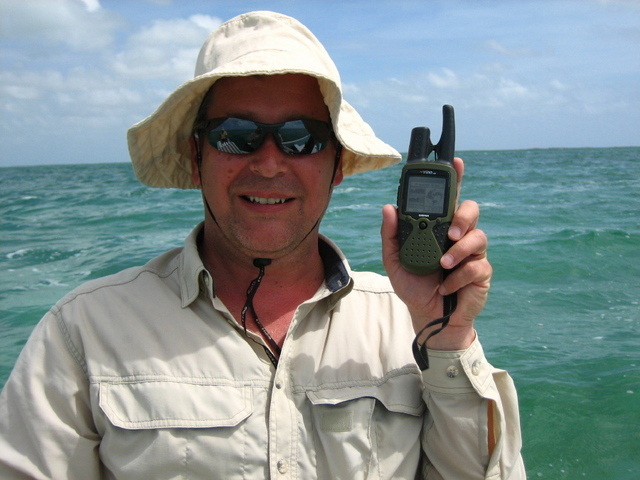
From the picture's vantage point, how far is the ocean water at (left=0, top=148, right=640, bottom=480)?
184 inches

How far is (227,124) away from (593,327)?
5.28m

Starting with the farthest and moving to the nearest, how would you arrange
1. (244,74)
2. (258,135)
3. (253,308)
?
(253,308) < (258,135) < (244,74)

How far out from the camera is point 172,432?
6.84ft

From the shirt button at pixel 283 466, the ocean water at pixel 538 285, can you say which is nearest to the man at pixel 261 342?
the shirt button at pixel 283 466

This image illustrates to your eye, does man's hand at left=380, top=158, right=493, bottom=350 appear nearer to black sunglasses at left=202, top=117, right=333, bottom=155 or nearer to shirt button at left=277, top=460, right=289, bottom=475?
black sunglasses at left=202, top=117, right=333, bottom=155

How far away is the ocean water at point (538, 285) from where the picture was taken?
467 cm

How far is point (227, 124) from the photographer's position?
2.40 meters

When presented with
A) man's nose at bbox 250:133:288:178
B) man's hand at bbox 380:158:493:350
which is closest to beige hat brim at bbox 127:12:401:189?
man's nose at bbox 250:133:288:178

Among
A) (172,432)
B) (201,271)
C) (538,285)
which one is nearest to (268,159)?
(201,271)

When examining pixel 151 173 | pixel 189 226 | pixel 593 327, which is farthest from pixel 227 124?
pixel 189 226

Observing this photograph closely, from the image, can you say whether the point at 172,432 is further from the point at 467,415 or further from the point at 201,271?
the point at 467,415

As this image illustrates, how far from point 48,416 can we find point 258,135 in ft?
4.07

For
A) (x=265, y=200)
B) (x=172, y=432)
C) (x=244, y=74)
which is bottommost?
(x=172, y=432)

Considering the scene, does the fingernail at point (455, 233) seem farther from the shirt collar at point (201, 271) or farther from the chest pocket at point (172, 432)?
the chest pocket at point (172, 432)
